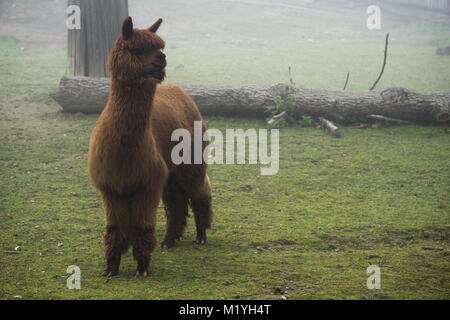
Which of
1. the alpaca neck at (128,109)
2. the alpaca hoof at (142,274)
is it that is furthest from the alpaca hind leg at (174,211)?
the alpaca neck at (128,109)

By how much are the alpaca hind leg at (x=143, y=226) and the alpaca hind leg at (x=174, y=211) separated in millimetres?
776

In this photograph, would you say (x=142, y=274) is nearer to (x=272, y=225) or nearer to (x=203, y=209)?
(x=203, y=209)

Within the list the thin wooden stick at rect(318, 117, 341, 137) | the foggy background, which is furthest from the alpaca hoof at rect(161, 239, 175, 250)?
the foggy background

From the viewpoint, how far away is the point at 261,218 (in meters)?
5.72

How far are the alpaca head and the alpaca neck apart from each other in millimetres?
65

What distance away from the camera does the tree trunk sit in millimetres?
10133

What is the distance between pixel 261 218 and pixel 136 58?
8.79 feet

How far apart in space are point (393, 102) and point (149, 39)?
267 inches

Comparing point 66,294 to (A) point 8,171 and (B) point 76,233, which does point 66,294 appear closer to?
(B) point 76,233

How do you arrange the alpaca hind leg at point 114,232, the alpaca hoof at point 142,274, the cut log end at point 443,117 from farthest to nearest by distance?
1. the cut log end at point 443,117
2. the alpaca hoof at point 142,274
3. the alpaca hind leg at point 114,232

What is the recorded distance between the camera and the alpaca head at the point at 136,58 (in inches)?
146

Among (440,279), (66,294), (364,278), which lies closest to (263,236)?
(364,278)

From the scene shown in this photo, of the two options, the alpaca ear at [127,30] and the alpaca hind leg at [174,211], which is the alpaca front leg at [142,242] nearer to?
the alpaca hind leg at [174,211]

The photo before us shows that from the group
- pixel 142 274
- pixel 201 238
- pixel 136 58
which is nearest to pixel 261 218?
pixel 201 238
